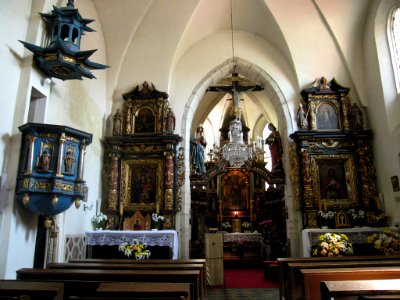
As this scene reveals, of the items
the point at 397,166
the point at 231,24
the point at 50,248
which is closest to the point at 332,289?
the point at 50,248

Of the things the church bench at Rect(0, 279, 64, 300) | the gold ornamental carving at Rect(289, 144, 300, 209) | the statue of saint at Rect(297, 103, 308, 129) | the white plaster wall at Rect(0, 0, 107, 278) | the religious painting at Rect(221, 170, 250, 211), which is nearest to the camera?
the church bench at Rect(0, 279, 64, 300)

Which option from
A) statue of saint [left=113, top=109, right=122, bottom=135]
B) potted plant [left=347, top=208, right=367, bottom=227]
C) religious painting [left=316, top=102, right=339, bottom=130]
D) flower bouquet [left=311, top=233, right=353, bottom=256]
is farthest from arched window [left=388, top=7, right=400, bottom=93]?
statue of saint [left=113, top=109, right=122, bottom=135]

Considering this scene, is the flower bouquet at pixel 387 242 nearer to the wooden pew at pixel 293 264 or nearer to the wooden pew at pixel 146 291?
the wooden pew at pixel 293 264

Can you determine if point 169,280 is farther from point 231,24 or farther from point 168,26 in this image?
point 231,24

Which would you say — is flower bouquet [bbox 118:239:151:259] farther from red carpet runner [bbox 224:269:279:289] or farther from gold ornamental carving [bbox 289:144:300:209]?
gold ornamental carving [bbox 289:144:300:209]

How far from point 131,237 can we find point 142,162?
2.64 metres

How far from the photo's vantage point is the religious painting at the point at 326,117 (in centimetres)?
1162

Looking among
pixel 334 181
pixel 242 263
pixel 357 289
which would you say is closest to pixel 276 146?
pixel 334 181

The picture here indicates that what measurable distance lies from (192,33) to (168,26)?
0.98 meters

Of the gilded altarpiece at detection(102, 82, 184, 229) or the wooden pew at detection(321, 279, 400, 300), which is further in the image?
the gilded altarpiece at detection(102, 82, 184, 229)

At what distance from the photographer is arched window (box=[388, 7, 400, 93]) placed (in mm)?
10186

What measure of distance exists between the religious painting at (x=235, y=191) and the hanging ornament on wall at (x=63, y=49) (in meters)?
11.9

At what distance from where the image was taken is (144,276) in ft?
15.1

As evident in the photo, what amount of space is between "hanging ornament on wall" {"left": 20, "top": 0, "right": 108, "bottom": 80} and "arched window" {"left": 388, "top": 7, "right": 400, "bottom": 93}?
8.34m
